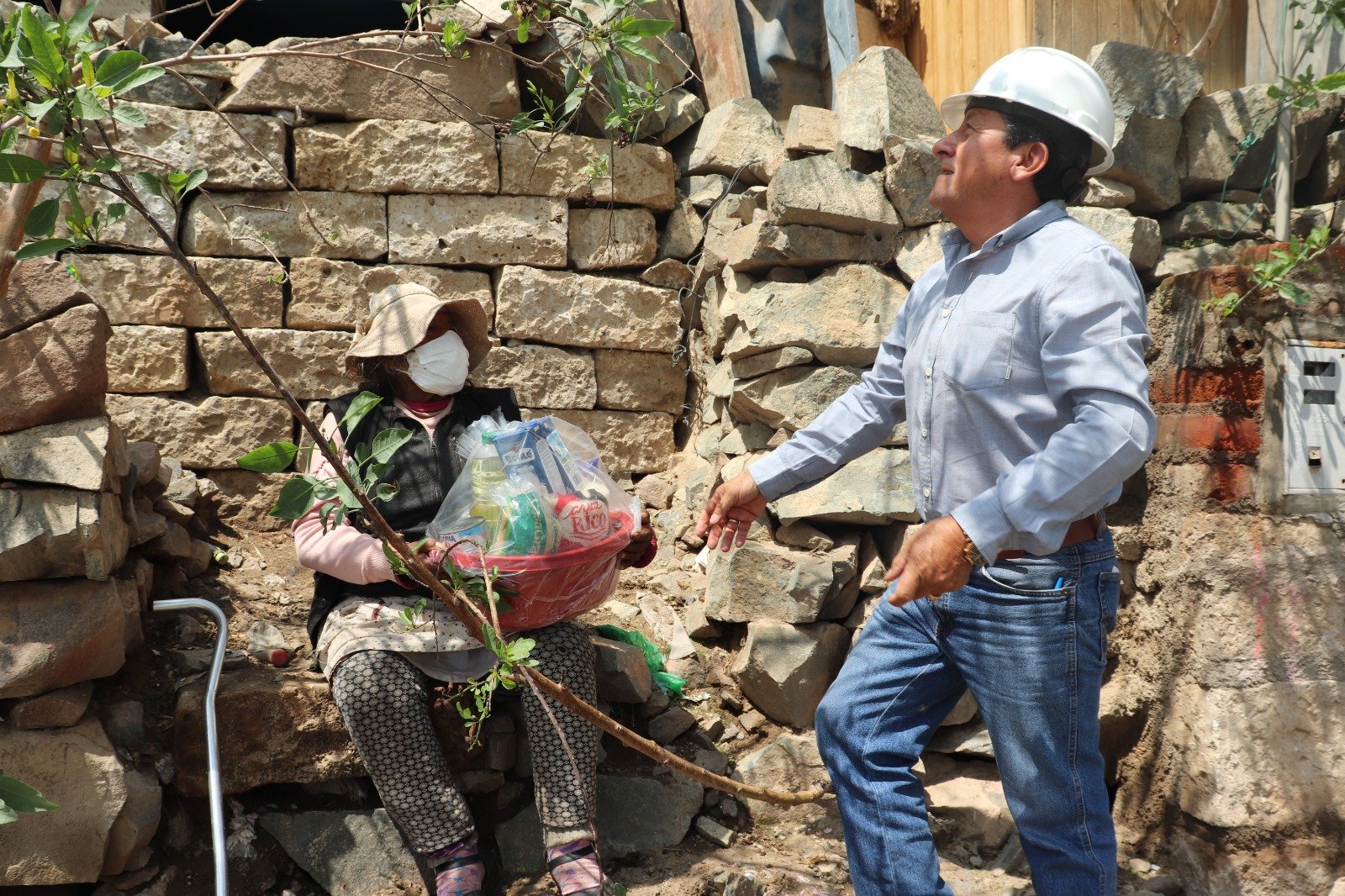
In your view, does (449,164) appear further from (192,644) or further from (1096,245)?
(1096,245)

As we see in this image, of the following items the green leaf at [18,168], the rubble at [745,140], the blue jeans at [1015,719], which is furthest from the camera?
the rubble at [745,140]

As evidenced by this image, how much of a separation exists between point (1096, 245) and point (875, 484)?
1.52 m

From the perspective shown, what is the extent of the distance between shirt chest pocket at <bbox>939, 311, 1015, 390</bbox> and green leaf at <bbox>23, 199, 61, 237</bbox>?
159cm

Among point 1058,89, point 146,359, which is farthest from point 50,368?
point 1058,89

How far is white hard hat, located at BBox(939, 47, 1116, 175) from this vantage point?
2148 millimetres

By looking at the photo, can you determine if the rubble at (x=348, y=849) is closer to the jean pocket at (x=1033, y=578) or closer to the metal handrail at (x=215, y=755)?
the metal handrail at (x=215, y=755)

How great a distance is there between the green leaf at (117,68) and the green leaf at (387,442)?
2.27ft

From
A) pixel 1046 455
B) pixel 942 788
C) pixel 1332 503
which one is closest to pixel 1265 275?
pixel 1332 503

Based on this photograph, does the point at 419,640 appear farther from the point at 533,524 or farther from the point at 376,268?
the point at 376,268

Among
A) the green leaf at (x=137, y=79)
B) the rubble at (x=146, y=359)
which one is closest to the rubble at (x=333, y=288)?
the rubble at (x=146, y=359)

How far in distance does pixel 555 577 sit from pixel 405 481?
2.01ft

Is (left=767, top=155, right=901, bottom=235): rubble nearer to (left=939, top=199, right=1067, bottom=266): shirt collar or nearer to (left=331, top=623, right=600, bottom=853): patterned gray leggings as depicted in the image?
(left=939, top=199, right=1067, bottom=266): shirt collar

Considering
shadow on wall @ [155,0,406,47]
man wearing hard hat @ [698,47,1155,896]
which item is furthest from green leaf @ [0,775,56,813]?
shadow on wall @ [155,0,406,47]

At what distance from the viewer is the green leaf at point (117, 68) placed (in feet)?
5.53
